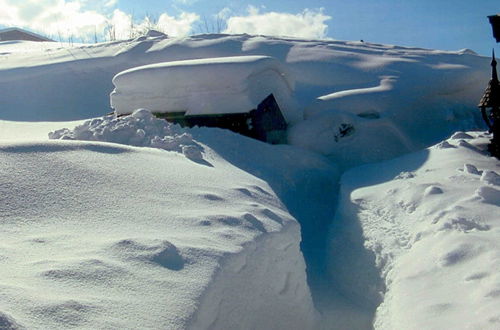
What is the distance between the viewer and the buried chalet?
22.4 ft

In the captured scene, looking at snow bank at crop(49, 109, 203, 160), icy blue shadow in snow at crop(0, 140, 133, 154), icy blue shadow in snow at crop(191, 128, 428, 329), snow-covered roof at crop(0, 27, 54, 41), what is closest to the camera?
icy blue shadow in snow at crop(0, 140, 133, 154)

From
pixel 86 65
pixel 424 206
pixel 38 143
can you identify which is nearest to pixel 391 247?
pixel 424 206

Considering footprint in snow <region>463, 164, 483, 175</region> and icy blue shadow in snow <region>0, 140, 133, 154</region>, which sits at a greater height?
icy blue shadow in snow <region>0, 140, 133, 154</region>

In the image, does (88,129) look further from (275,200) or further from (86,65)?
(86,65)

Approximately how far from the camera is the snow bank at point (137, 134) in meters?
4.77

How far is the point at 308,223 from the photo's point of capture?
17.0ft

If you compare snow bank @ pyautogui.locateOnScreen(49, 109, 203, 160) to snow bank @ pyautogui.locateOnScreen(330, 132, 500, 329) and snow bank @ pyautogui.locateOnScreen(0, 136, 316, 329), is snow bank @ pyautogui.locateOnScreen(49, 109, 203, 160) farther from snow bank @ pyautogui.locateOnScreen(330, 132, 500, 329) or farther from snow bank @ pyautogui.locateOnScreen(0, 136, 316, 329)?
snow bank @ pyautogui.locateOnScreen(330, 132, 500, 329)

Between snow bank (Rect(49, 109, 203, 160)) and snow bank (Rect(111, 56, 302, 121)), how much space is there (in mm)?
1533

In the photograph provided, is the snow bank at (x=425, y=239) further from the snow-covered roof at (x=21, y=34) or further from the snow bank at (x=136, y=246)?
the snow-covered roof at (x=21, y=34)

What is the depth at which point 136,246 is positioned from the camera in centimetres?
221

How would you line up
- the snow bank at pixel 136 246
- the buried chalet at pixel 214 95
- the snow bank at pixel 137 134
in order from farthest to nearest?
1. the buried chalet at pixel 214 95
2. the snow bank at pixel 137 134
3. the snow bank at pixel 136 246

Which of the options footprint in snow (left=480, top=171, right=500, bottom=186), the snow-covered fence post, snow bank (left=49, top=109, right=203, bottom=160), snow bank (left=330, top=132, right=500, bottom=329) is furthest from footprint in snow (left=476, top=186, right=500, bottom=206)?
snow bank (left=49, top=109, right=203, bottom=160)

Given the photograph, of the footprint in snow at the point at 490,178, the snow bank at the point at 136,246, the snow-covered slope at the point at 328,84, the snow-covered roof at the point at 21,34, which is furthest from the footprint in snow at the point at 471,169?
the snow-covered roof at the point at 21,34

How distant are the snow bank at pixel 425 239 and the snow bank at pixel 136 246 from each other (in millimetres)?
615
